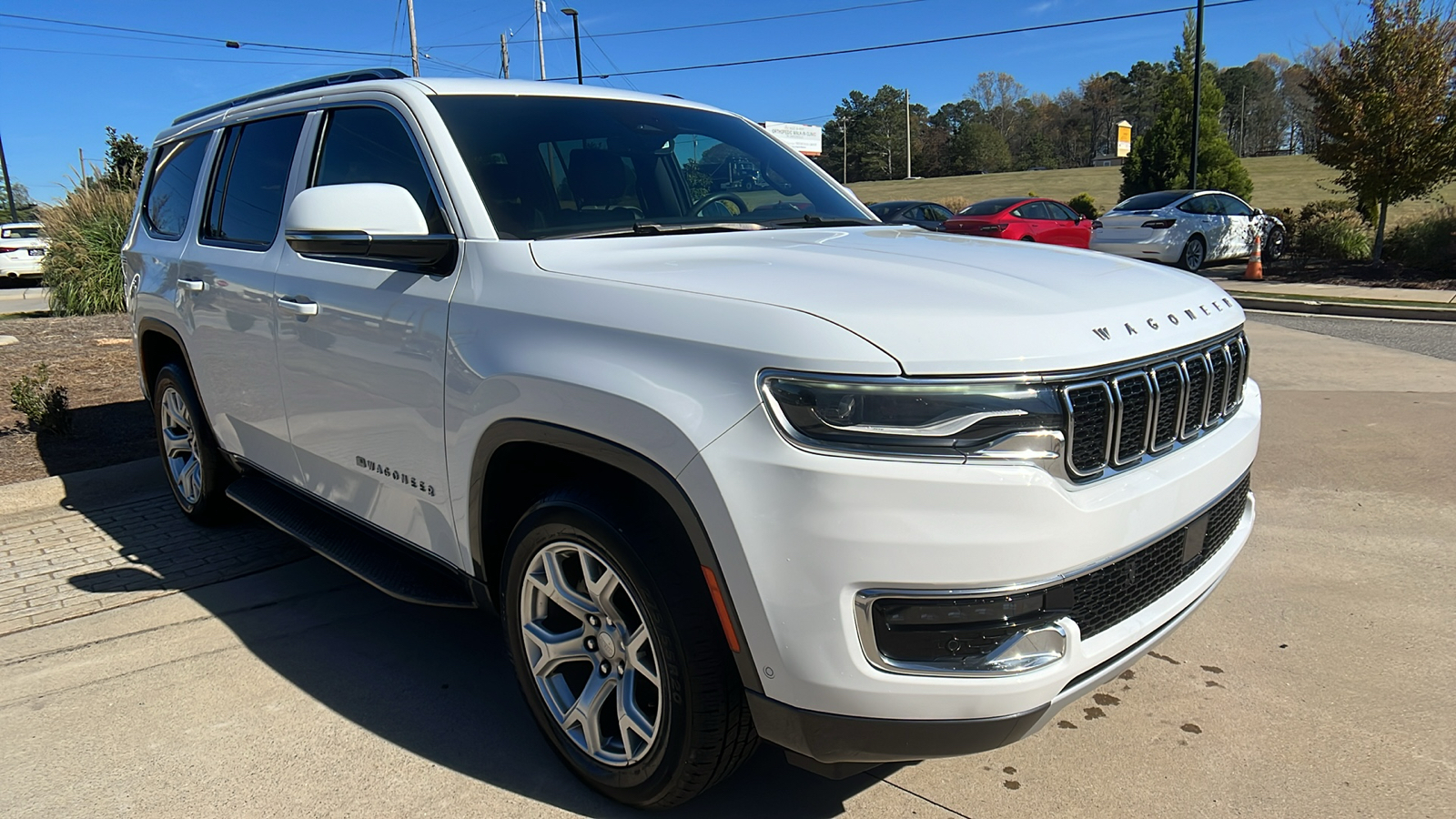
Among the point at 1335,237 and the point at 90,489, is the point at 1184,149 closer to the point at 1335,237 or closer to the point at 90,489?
the point at 1335,237

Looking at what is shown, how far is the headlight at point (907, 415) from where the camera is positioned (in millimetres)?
1992

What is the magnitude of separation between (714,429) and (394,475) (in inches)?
58.8

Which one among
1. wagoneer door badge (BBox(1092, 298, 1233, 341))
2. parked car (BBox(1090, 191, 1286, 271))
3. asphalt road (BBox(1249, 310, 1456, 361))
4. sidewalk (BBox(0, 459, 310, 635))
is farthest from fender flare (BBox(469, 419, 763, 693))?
parked car (BBox(1090, 191, 1286, 271))

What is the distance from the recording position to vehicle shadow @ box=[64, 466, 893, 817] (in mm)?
2762

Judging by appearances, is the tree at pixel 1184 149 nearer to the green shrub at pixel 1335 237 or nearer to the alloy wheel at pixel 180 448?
the green shrub at pixel 1335 237

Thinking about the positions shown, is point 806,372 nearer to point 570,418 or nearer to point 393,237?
point 570,418

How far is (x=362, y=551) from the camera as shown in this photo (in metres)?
3.45

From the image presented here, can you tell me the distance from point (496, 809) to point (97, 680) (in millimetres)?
1858

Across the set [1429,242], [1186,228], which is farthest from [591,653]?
[1429,242]

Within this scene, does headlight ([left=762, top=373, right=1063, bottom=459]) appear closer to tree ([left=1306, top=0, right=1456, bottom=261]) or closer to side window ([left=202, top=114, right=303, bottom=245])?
side window ([left=202, top=114, right=303, bottom=245])

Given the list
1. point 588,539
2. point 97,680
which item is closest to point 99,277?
point 97,680

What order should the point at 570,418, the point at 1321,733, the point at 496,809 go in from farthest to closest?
1. the point at 1321,733
2. the point at 496,809
3. the point at 570,418

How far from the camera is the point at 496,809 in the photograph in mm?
2676

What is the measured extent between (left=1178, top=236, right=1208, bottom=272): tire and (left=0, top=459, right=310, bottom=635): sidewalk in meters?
17.7
